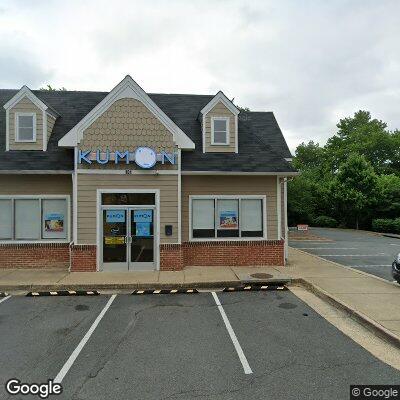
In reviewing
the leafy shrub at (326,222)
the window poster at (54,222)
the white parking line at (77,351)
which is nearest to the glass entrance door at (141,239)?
the window poster at (54,222)

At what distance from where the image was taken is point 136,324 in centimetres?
736

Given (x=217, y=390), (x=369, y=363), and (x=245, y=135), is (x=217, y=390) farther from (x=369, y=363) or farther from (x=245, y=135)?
(x=245, y=135)

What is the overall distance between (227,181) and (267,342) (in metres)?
7.86

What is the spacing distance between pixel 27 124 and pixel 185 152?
6.34m

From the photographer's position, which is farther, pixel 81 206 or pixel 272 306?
pixel 81 206

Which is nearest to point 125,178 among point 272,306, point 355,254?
point 272,306

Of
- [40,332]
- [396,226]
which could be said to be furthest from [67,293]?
[396,226]

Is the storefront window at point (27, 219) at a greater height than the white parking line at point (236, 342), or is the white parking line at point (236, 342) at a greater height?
the storefront window at point (27, 219)

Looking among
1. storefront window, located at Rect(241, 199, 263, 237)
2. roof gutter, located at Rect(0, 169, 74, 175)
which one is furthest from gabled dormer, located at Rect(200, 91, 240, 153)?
roof gutter, located at Rect(0, 169, 74, 175)

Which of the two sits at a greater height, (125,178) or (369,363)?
(125,178)

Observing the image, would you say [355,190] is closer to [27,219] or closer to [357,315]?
[357,315]

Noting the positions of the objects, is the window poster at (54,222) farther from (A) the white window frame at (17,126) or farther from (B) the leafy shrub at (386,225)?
(B) the leafy shrub at (386,225)

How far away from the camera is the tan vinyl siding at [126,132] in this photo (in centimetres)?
1221

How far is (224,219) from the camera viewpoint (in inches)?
527
